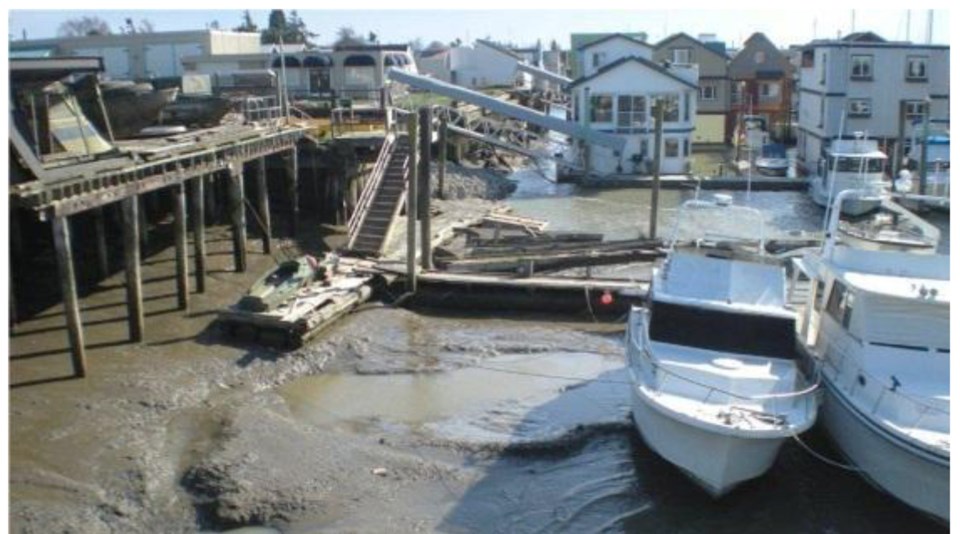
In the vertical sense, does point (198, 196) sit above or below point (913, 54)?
below

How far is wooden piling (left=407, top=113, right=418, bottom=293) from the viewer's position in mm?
20094

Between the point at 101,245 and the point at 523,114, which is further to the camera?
the point at 523,114

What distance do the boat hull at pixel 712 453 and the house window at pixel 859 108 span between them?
2934 centimetres

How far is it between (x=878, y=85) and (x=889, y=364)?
28.6m

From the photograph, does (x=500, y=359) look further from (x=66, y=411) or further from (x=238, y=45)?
(x=238, y=45)

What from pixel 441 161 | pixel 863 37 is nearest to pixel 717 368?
pixel 441 161

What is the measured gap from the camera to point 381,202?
24.4m

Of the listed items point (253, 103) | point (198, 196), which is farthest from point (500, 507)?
point (253, 103)

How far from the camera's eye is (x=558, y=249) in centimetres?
2275

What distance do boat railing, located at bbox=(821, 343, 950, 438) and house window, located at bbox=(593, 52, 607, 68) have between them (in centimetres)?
3761

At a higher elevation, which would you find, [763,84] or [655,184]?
[763,84]

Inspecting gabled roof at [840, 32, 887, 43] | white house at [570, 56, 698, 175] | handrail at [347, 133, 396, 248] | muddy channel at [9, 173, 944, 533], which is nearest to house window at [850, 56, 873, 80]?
gabled roof at [840, 32, 887, 43]

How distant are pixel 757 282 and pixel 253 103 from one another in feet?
61.8

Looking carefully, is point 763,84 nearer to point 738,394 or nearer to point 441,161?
point 441,161
